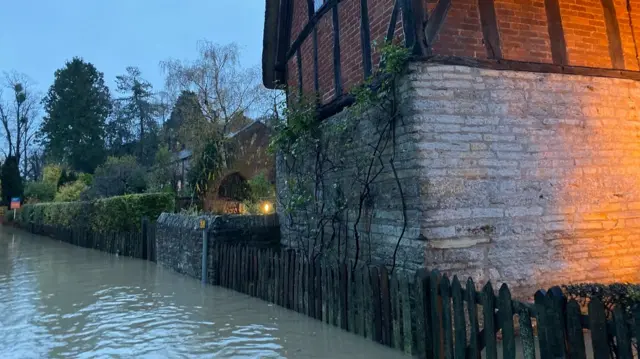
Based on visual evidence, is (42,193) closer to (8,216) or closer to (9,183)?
(8,216)

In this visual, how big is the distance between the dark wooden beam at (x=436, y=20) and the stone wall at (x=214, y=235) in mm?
Answer: 5511

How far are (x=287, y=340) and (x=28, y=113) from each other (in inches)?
2088

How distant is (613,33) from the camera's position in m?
6.26

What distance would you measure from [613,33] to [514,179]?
9.48 ft

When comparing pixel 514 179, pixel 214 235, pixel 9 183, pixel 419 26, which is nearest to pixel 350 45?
pixel 419 26

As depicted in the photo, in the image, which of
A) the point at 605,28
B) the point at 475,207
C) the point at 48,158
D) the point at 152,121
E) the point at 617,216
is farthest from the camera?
the point at 152,121

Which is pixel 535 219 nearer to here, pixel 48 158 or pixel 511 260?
pixel 511 260

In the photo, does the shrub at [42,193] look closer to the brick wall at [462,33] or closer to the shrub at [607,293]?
the brick wall at [462,33]

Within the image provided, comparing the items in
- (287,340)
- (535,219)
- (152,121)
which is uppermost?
(152,121)

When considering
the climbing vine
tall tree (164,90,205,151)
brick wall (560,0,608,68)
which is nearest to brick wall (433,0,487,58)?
the climbing vine

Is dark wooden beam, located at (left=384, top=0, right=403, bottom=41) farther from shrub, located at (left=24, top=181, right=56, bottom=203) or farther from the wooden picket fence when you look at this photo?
shrub, located at (left=24, top=181, right=56, bottom=203)

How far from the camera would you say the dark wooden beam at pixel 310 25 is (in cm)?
742

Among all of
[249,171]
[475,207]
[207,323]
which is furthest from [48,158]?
[475,207]

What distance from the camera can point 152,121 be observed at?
148 feet
